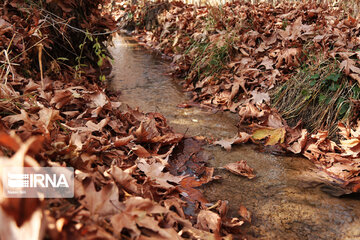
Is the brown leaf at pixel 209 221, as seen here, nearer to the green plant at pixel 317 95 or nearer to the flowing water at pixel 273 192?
the flowing water at pixel 273 192

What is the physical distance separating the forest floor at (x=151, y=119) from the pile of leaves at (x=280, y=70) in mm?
16

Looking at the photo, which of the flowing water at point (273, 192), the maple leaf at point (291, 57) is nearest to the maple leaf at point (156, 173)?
the flowing water at point (273, 192)

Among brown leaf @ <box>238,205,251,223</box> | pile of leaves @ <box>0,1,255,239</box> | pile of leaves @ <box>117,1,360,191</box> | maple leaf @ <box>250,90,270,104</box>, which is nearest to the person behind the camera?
pile of leaves @ <box>0,1,255,239</box>

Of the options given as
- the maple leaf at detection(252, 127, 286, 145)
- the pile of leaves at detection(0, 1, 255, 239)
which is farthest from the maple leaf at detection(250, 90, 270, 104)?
the pile of leaves at detection(0, 1, 255, 239)

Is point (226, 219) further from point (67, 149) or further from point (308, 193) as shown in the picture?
point (67, 149)

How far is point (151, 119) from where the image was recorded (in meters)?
2.33

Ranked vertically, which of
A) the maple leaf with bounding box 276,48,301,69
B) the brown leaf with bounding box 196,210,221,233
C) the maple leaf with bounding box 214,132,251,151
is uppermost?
the maple leaf with bounding box 276,48,301,69

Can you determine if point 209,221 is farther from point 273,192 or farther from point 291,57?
point 291,57

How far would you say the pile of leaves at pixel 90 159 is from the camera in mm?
739

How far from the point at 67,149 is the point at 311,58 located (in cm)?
271

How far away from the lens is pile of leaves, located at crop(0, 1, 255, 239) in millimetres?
739

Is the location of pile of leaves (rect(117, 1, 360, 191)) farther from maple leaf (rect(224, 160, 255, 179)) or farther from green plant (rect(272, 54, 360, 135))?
maple leaf (rect(224, 160, 255, 179))

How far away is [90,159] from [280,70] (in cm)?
256

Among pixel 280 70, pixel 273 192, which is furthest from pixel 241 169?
pixel 280 70
